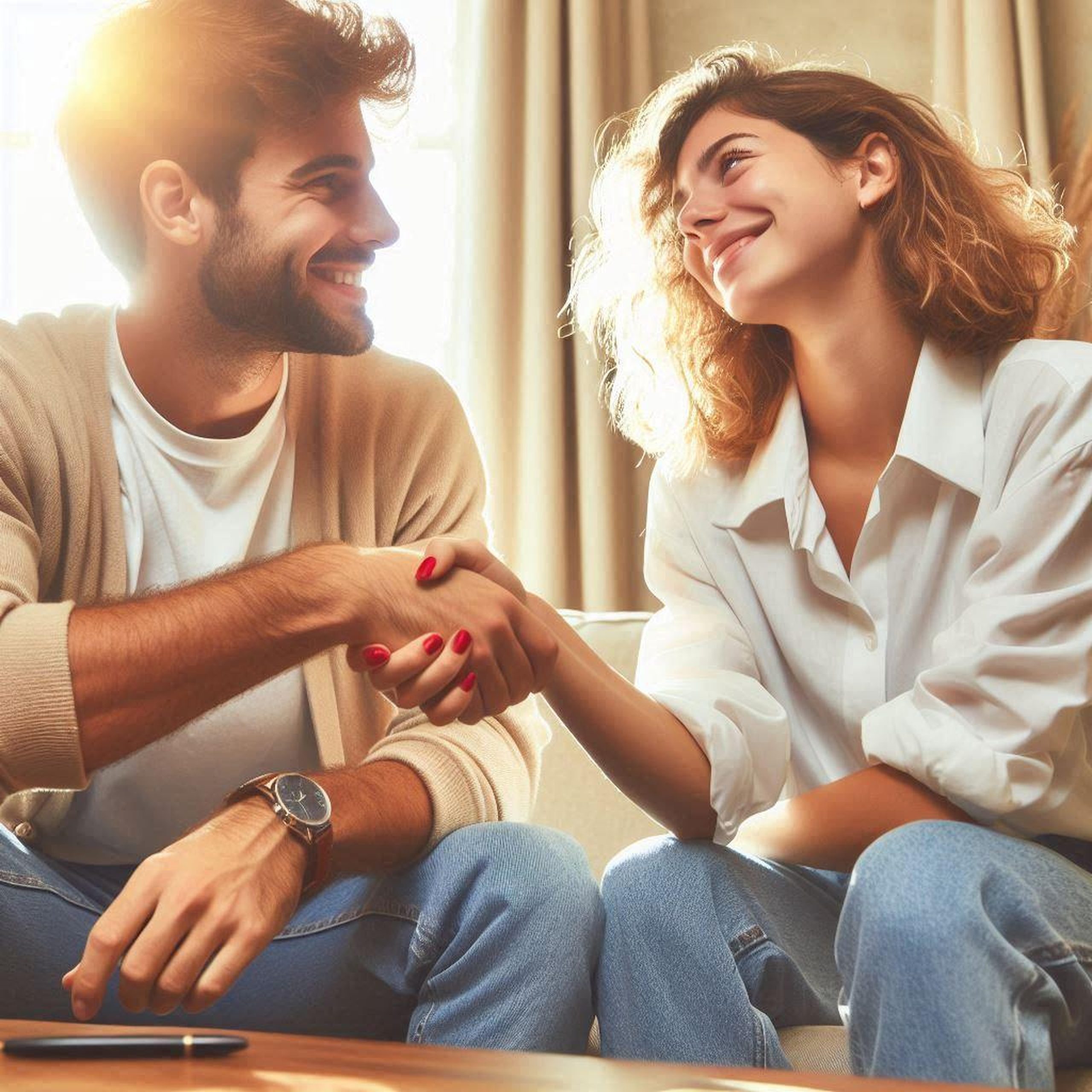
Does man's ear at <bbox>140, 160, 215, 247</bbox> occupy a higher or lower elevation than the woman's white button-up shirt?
higher

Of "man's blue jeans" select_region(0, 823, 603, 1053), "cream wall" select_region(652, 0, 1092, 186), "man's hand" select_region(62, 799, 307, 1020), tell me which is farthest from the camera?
"cream wall" select_region(652, 0, 1092, 186)

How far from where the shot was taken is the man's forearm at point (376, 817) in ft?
3.94

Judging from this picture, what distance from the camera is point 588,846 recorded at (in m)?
1.79

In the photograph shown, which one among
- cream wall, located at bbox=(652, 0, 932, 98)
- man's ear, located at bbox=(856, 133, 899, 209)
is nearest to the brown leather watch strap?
man's ear, located at bbox=(856, 133, 899, 209)

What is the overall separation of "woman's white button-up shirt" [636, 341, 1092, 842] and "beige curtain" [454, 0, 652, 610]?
989 millimetres

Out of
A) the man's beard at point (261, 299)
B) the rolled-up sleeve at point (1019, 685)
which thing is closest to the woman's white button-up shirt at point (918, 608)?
the rolled-up sleeve at point (1019, 685)

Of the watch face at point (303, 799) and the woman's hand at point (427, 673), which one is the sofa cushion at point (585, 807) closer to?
the woman's hand at point (427, 673)

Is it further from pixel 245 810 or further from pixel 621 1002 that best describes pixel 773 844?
pixel 245 810

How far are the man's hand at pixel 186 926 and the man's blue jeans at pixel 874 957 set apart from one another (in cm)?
34

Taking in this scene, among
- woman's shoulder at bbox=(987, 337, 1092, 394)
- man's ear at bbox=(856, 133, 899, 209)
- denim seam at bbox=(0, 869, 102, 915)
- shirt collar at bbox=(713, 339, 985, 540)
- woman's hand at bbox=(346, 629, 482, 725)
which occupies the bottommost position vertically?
denim seam at bbox=(0, 869, 102, 915)

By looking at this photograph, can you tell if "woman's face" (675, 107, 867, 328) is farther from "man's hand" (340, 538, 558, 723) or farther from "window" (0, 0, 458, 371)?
"window" (0, 0, 458, 371)

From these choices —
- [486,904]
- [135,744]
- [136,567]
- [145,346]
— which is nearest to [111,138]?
[145,346]

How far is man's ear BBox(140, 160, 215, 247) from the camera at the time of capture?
158cm

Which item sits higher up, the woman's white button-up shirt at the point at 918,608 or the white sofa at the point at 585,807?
the woman's white button-up shirt at the point at 918,608
